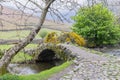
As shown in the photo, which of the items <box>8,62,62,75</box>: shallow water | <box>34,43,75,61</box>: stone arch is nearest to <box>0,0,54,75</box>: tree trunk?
<box>34,43,75,61</box>: stone arch

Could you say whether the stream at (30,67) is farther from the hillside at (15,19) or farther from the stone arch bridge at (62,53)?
the hillside at (15,19)

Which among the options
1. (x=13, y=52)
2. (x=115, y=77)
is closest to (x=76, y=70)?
(x=115, y=77)

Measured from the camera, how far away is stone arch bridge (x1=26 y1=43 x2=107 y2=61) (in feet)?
74.0

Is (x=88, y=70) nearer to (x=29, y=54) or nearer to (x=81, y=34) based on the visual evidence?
(x=29, y=54)

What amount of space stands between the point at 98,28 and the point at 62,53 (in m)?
11.1

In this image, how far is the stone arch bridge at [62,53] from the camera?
74.0 feet

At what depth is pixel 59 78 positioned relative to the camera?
1702 centimetres

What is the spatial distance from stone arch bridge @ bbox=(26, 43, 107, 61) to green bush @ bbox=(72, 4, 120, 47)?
5632 mm

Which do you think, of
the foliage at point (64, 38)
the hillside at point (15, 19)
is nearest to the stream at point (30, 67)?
the foliage at point (64, 38)

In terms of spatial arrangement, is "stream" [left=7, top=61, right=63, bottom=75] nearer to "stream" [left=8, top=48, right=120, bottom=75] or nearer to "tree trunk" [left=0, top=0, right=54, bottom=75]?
"stream" [left=8, top=48, right=120, bottom=75]

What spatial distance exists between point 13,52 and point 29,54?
21842 millimetres

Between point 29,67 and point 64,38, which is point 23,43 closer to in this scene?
point 29,67

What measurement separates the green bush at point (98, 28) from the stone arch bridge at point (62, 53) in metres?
5.63

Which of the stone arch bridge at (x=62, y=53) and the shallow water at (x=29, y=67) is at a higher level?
the stone arch bridge at (x=62, y=53)
